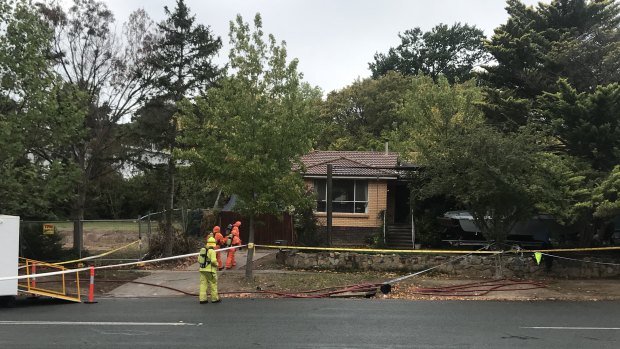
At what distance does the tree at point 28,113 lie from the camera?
15828 mm

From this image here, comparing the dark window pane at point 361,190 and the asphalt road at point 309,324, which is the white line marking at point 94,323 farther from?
the dark window pane at point 361,190

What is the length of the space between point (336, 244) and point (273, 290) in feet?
30.6

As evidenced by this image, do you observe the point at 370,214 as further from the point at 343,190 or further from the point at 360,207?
the point at 343,190

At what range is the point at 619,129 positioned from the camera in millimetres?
A: 16734

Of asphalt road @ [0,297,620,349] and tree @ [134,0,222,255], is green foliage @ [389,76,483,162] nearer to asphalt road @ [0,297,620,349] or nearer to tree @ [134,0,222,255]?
tree @ [134,0,222,255]

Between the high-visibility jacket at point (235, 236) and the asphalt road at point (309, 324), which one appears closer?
the asphalt road at point (309, 324)

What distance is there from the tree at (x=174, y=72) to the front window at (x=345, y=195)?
7191 mm

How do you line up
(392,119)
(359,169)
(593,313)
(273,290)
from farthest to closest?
(392,119) < (359,169) < (273,290) < (593,313)

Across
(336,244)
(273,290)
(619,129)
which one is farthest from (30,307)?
(619,129)

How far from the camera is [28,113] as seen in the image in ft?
52.6

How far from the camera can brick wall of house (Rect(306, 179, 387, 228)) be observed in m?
24.9

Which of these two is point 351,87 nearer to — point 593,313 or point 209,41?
point 209,41

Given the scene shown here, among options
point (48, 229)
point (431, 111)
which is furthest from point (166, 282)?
point (431, 111)

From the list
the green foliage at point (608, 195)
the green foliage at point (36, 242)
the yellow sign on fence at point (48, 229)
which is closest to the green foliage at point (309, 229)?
the yellow sign on fence at point (48, 229)
